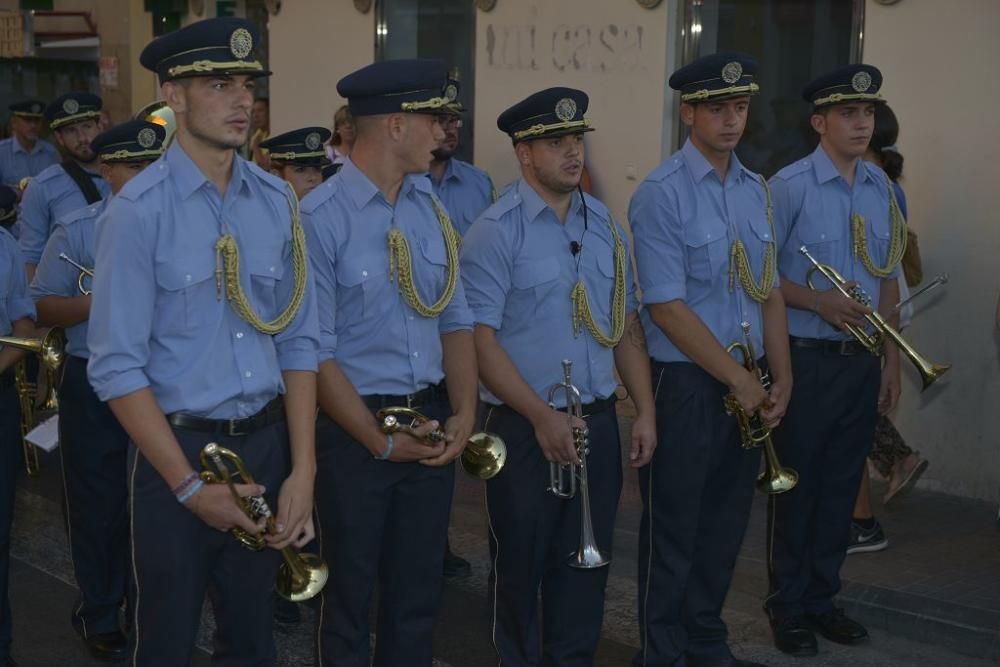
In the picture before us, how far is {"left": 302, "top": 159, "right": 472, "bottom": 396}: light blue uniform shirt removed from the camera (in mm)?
4691

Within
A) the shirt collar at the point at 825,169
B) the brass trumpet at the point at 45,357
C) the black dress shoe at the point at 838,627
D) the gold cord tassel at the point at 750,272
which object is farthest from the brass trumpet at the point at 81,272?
the black dress shoe at the point at 838,627

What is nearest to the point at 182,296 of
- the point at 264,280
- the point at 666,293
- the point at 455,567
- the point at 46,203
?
the point at 264,280

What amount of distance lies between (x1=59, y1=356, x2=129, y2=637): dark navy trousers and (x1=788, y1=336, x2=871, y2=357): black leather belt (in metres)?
2.93

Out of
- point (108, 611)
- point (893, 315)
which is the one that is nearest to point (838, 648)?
point (893, 315)

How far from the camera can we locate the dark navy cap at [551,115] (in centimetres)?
512

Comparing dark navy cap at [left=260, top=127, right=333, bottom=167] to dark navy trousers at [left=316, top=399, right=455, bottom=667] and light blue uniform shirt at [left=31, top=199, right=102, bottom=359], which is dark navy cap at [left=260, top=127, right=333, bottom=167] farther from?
dark navy trousers at [left=316, top=399, right=455, bottom=667]

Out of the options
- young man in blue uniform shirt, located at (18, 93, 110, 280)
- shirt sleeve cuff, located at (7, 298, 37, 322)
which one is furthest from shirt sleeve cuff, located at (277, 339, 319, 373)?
young man in blue uniform shirt, located at (18, 93, 110, 280)

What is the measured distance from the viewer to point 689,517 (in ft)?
18.2

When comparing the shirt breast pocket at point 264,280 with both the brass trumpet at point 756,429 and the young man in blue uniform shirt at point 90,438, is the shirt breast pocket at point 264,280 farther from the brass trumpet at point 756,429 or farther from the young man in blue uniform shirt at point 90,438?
the young man in blue uniform shirt at point 90,438

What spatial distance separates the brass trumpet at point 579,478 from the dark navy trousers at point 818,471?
1.42 m

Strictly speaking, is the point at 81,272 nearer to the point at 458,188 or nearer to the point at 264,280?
the point at 264,280

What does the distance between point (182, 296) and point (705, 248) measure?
2217mm

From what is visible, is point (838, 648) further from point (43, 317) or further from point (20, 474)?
point (20, 474)

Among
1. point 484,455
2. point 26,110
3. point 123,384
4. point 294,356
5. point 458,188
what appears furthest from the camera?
point 26,110
